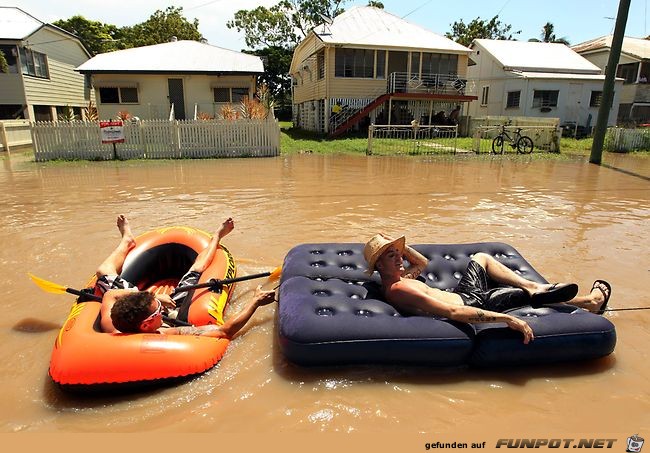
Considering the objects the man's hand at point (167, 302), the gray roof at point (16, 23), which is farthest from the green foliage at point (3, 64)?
the man's hand at point (167, 302)

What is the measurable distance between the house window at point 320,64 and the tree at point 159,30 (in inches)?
818

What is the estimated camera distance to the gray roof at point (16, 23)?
21.4 meters

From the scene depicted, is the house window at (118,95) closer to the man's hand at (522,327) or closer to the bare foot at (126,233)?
the bare foot at (126,233)

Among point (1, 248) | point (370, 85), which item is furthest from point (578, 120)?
point (1, 248)

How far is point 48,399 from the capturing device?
10.9 feet

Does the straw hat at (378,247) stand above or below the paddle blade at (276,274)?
above

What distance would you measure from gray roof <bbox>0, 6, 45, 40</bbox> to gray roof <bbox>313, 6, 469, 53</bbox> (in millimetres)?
14041

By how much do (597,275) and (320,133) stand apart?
68.5 ft

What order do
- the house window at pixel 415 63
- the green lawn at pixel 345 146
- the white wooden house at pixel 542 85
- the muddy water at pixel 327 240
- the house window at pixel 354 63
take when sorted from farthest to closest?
the white wooden house at pixel 542 85
the house window at pixel 415 63
the house window at pixel 354 63
the green lawn at pixel 345 146
the muddy water at pixel 327 240

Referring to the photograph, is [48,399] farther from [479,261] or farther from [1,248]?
[1,248]

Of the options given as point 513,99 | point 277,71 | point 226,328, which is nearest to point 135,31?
point 277,71

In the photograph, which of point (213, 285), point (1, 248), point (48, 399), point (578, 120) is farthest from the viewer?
point (578, 120)

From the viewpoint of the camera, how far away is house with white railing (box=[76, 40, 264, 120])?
21.2 metres

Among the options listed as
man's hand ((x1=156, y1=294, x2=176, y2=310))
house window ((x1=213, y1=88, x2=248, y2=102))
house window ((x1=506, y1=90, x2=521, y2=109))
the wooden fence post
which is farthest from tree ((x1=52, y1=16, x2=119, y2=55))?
man's hand ((x1=156, y1=294, x2=176, y2=310))
